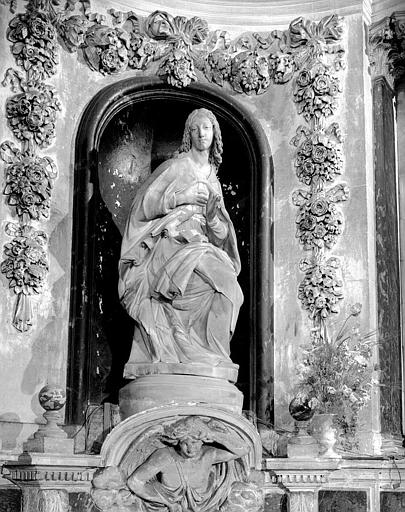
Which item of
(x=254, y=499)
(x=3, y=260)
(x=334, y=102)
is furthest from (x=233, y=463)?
(x=334, y=102)

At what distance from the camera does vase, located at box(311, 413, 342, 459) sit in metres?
9.64

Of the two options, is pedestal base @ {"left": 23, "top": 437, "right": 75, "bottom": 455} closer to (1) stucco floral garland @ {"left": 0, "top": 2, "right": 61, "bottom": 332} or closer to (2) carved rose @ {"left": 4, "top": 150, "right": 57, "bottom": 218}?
(1) stucco floral garland @ {"left": 0, "top": 2, "right": 61, "bottom": 332}

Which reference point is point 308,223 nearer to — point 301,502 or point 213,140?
point 213,140

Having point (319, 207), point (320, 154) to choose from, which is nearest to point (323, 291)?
point (319, 207)

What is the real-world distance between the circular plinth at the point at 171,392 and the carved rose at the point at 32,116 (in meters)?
2.51

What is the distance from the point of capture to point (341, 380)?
10.1 metres

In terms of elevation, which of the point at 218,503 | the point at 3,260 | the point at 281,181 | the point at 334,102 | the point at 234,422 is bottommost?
the point at 218,503

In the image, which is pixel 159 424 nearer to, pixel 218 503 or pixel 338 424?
pixel 218 503

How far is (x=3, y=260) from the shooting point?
10.2 metres

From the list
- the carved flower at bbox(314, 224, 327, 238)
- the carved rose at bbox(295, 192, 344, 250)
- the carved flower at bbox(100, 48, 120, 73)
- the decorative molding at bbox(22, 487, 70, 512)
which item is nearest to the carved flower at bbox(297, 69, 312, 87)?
the carved rose at bbox(295, 192, 344, 250)

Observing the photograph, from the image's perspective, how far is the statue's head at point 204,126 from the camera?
10.6m

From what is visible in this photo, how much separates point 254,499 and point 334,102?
4.04 metres

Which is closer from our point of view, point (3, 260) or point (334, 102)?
point (3, 260)

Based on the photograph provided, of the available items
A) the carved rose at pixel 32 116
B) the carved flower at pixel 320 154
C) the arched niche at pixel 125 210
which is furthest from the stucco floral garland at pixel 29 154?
the carved flower at pixel 320 154
